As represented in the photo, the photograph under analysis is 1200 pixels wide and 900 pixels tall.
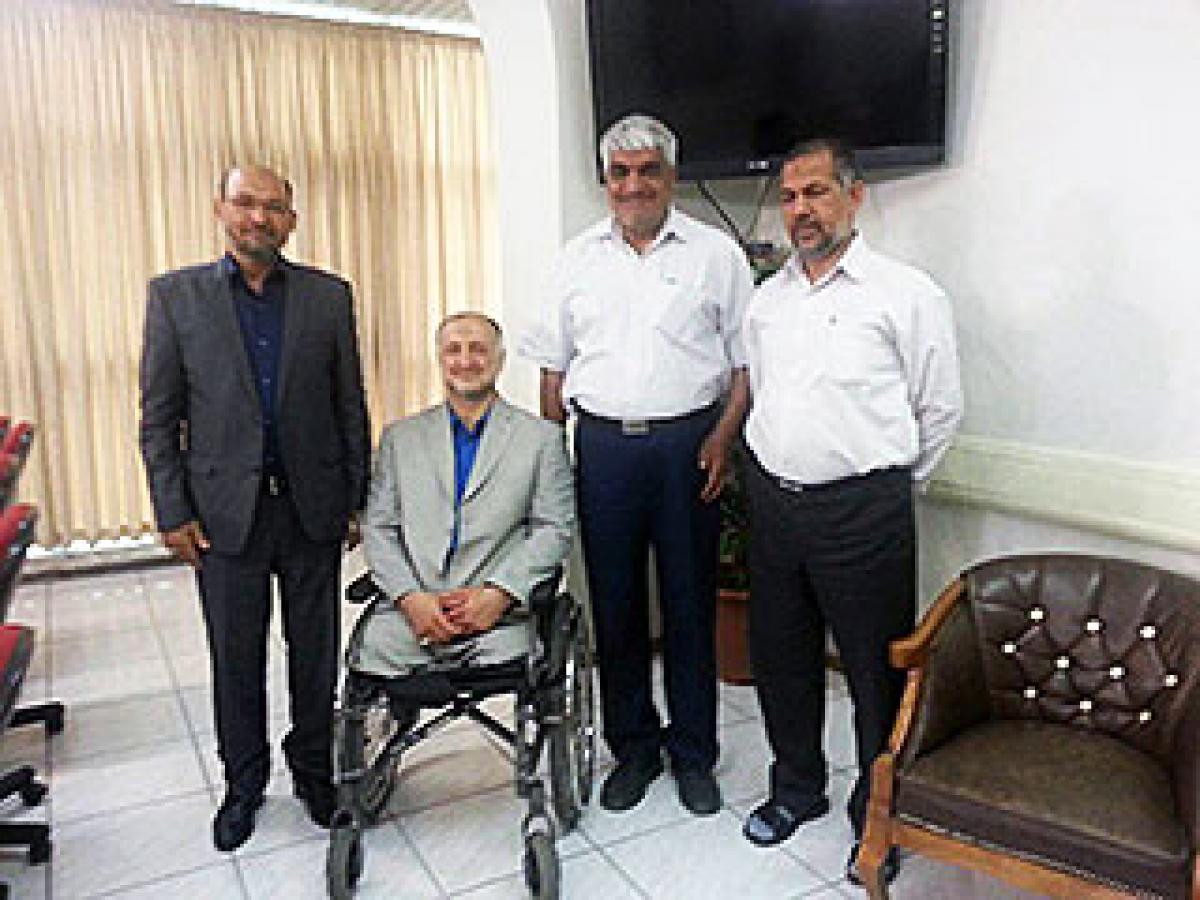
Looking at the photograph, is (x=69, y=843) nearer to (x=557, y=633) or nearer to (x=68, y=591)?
(x=557, y=633)

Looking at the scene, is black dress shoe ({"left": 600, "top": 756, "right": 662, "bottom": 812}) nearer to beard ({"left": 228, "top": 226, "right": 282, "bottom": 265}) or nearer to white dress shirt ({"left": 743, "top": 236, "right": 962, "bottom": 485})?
white dress shirt ({"left": 743, "top": 236, "right": 962, "bottom": 485})

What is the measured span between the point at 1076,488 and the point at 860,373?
824 mm

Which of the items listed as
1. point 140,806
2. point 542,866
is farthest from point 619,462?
point 140,806

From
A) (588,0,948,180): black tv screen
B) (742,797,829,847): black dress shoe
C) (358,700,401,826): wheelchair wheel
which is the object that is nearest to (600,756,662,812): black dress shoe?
(742,797,829,847): black dress shoe

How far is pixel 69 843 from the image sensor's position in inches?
102

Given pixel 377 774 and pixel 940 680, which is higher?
pixel 940 680

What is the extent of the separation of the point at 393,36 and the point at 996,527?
13.2 ft

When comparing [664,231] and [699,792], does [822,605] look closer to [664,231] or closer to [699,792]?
[699,792]

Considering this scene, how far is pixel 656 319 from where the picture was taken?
101 inches

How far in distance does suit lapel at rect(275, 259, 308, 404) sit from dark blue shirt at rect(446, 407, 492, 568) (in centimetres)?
43

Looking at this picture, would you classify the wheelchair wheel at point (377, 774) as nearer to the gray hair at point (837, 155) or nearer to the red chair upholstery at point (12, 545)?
the red chair upholstery at point (12, 545)

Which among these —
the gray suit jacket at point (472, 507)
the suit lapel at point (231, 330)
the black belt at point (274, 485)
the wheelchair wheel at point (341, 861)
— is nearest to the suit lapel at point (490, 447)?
the gray suit jacket at point (472, 507)

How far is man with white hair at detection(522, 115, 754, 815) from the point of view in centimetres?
257

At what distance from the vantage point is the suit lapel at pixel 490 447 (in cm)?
257
